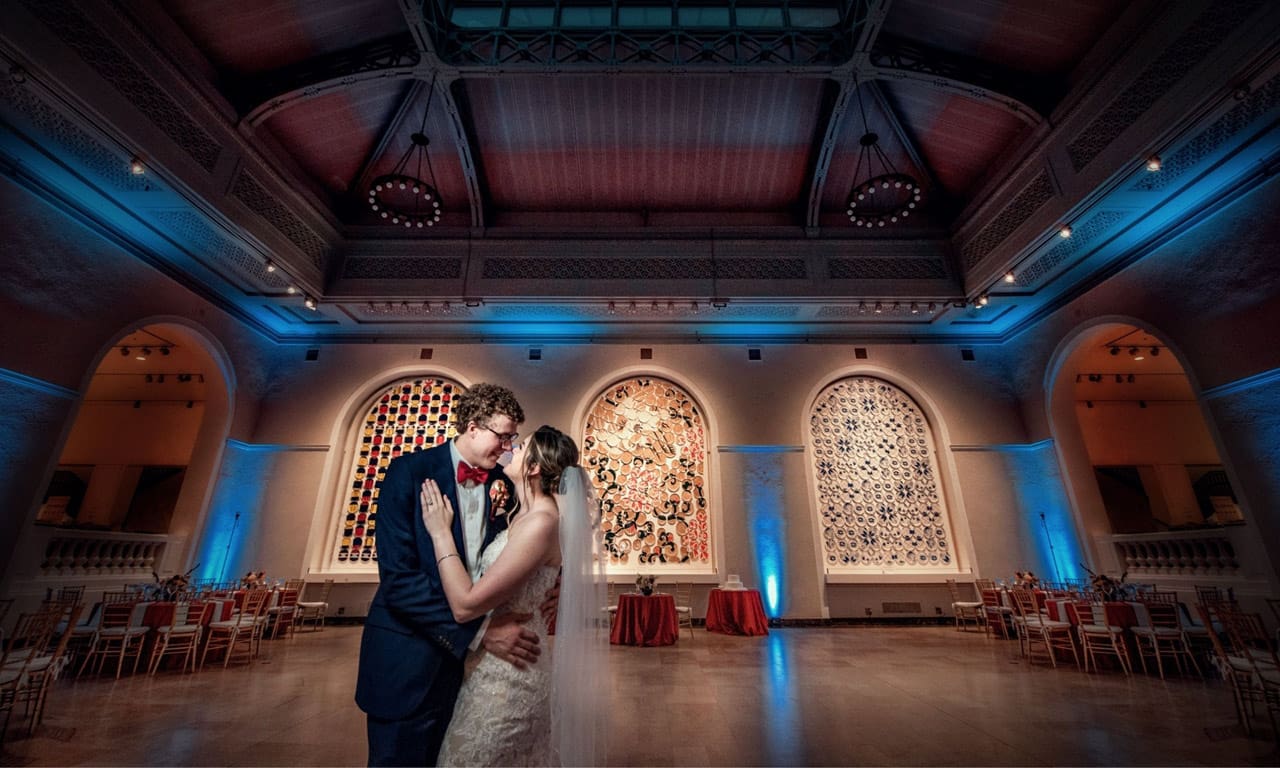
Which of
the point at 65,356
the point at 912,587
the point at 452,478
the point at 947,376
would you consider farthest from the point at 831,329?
the point at 65,356

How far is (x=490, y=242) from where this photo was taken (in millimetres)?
7281

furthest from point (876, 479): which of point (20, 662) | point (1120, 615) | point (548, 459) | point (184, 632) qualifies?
point (20, 662)

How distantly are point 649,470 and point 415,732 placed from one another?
6368mm

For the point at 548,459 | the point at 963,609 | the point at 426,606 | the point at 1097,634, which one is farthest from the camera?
the point at 963,609

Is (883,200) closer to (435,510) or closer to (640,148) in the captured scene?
(640,148)

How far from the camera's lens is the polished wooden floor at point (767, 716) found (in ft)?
7.70

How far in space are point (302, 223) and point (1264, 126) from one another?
10.3m

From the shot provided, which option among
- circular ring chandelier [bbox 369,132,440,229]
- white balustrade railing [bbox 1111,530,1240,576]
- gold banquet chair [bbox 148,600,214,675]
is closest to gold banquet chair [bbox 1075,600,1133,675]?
white balustrade railing [bbox 1111,530,1240,576]

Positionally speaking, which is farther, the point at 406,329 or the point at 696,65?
the point at 406,329

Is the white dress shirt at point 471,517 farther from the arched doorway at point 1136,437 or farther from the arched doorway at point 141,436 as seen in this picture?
the arched doorway at point 1136,437

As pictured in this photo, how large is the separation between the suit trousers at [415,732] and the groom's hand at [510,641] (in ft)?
0.37

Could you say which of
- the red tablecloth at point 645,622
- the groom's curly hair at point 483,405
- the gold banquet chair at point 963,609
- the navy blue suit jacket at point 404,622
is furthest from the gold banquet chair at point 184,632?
the gold banquet chair at point 963,609

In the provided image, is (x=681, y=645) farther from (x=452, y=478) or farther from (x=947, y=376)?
(x=947, y=376)

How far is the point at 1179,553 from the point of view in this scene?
5.41 m
